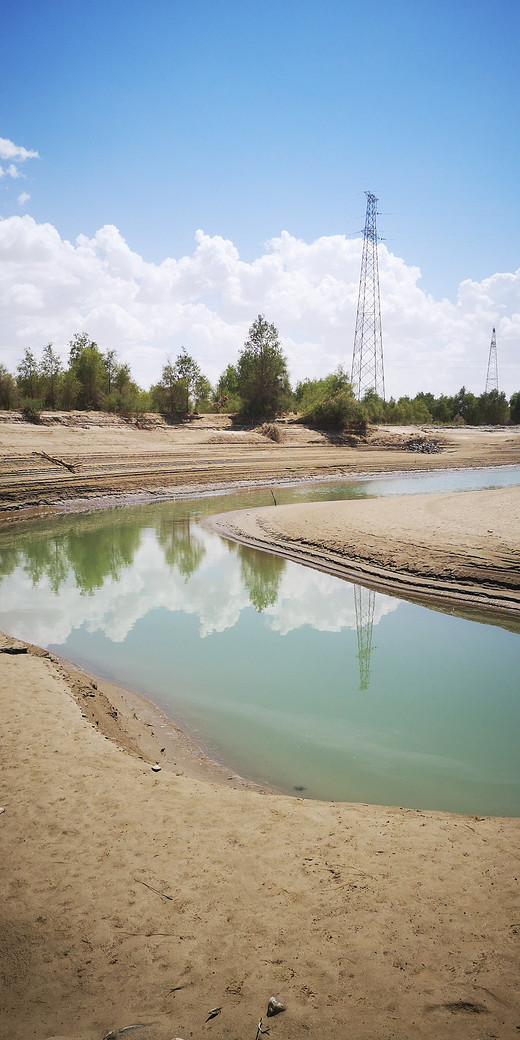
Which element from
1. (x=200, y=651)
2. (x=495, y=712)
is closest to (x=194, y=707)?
(x=200, y=651)

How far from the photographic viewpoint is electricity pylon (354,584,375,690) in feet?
21.9

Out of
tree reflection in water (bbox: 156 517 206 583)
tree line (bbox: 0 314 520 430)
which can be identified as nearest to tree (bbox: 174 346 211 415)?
tree line (bbox: 0 314 520 430)

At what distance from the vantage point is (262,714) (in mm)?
5656

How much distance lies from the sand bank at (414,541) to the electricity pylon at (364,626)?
0.54 meters

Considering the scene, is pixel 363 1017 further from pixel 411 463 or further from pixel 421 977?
pixel 411 463

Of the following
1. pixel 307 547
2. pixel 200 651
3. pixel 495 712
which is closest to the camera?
pixel 495 712

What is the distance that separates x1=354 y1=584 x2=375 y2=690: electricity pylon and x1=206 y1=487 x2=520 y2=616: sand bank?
54cm

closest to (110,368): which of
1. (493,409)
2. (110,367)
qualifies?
(110,367)

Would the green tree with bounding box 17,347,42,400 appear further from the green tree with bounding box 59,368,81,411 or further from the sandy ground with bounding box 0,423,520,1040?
the sandy ground with bounding box 0,423,520,1040

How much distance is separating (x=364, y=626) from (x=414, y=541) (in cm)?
354

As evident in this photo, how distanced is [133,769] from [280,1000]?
2197mm

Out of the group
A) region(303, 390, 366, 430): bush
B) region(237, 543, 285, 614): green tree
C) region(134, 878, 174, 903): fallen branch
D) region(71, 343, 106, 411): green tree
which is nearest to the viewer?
region(134, 878, 174, 903): fallen branch

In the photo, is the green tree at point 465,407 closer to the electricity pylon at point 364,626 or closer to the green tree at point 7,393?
the green tree at point 7,393

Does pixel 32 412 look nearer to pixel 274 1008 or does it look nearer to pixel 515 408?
pixel 274 1008
